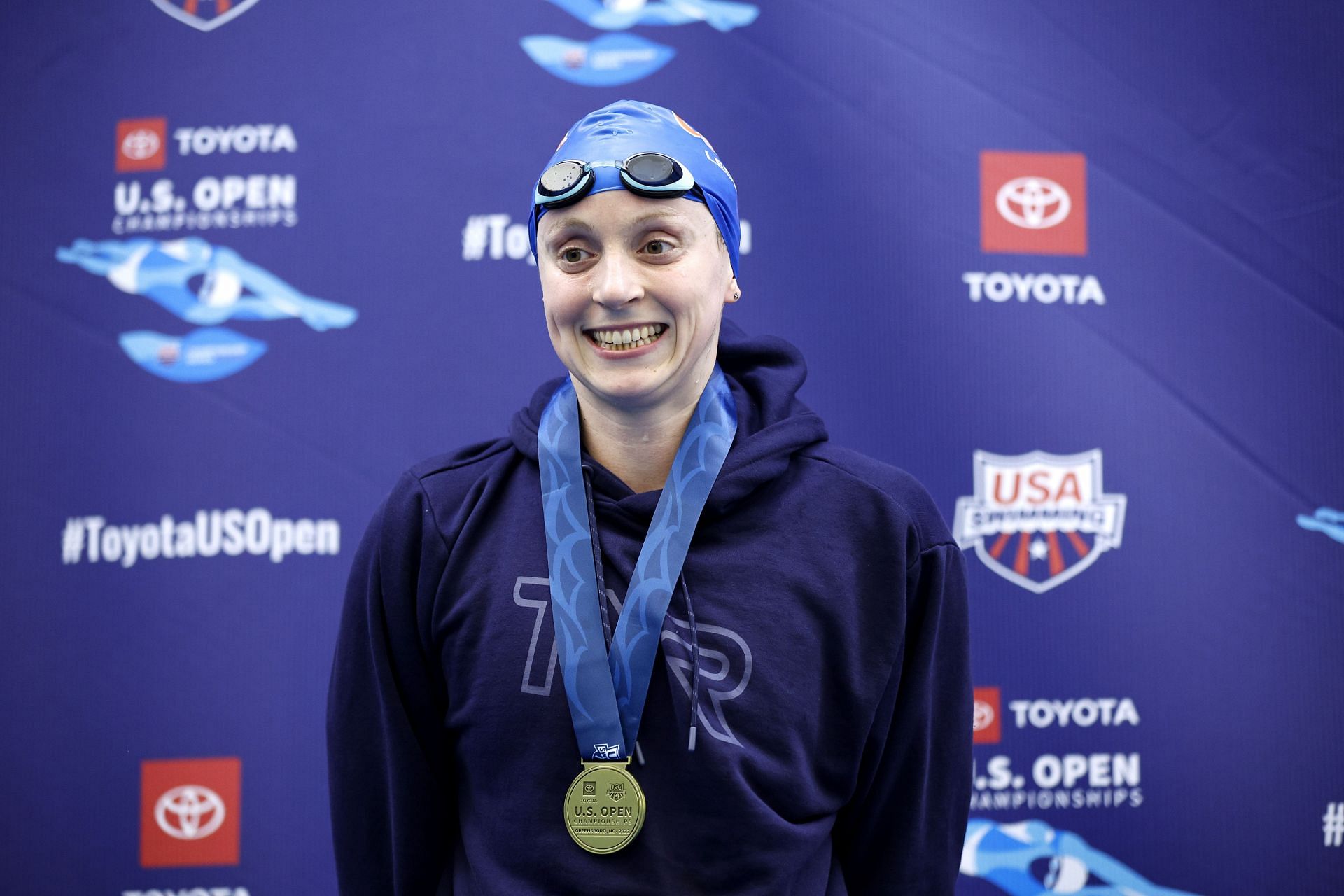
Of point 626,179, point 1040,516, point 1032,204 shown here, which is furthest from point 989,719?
point 626,179

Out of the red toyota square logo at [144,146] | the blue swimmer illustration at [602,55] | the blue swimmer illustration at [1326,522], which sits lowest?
the blue swimmer illustration at [1326,522]

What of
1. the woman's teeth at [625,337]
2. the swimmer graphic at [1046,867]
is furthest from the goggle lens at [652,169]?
the swimmer graphic at [1046,867]

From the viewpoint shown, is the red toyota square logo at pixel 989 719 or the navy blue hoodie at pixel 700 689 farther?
the red toyota square logo at pixel 989 719

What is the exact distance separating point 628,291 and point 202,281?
1.35 m

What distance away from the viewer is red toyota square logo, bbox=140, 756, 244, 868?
1.88m

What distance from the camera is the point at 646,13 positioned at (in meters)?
1.96

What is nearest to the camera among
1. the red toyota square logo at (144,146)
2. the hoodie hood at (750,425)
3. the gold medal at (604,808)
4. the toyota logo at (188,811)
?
the gold medal at (604,808)

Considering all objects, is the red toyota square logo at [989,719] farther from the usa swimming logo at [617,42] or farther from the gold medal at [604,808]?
the usa swimming logo at [617,42]

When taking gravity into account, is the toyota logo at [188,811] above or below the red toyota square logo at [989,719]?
below

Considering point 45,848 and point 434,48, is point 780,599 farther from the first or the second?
point 45,848

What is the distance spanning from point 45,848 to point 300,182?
1.41m

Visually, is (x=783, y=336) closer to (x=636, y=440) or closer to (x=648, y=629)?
(x=636, y=440)

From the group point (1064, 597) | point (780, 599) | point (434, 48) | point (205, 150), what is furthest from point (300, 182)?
point (1064, 597)

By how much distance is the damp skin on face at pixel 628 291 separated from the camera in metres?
1.00
